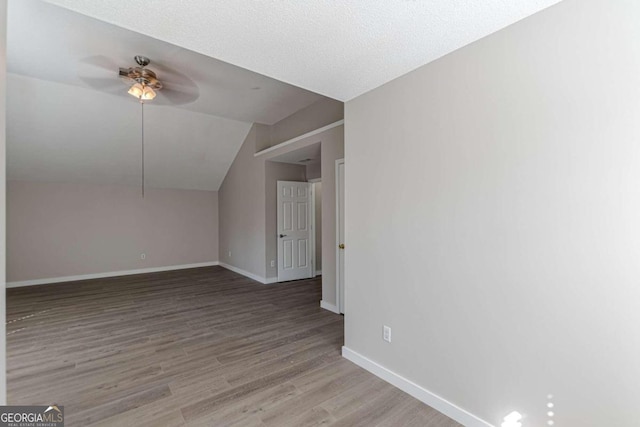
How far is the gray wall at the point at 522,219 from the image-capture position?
4.34ft

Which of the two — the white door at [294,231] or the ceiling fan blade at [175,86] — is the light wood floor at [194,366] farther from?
the ceiling fan blade at [175,86]

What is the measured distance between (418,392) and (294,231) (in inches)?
159

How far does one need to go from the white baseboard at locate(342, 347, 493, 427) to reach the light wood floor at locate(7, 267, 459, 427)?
6 centimetres

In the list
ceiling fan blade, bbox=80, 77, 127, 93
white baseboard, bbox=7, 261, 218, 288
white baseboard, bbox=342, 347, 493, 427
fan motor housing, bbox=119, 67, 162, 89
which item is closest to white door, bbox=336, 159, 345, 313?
white baseboard, bbox=342, 347, 493, 427

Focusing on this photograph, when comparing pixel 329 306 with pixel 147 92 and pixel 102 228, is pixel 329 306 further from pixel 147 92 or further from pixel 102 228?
pixel 102 228

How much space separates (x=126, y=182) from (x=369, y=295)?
6.30m

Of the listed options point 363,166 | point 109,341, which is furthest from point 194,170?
point 363,166

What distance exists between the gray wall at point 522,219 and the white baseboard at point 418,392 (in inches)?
1.9

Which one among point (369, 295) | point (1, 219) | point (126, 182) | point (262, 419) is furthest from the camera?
point (126, 182)

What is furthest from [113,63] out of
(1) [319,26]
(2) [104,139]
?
(1) [319,26]

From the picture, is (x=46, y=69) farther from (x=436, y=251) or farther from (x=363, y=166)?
(x=436, y=251)

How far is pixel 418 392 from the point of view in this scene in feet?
6.91

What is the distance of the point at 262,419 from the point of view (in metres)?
1.90

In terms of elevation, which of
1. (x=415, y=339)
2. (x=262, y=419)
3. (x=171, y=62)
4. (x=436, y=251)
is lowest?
(x=262, y=419)
